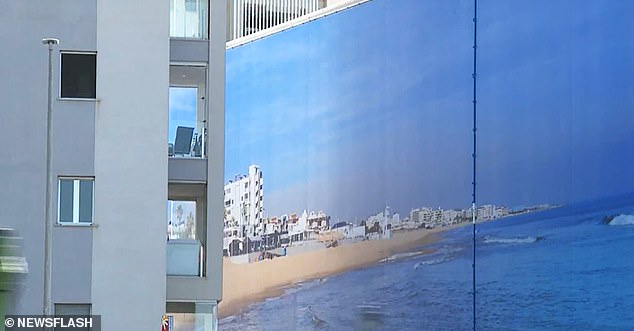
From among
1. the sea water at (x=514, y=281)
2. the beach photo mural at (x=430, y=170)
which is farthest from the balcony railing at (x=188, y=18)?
the sea water at (x=514, y=281)

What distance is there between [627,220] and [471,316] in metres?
4.51

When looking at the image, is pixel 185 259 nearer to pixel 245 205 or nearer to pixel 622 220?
pixel 622 220

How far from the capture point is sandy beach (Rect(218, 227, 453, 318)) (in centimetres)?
2753

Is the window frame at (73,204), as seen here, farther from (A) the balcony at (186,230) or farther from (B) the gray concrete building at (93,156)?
(A) the balcony at (186,230)

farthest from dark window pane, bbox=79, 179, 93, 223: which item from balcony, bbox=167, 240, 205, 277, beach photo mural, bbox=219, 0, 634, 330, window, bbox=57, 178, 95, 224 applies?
beach photo mural, bbox=219, 0, 634, 330

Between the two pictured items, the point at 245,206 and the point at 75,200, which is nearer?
the point at 75,200

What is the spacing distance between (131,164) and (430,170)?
23.1 feet

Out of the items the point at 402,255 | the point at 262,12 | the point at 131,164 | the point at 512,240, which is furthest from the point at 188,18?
the point at 262,12

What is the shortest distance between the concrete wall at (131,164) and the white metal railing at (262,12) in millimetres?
41498

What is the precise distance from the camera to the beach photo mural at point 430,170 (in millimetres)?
22109

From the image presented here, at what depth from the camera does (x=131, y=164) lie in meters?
21.6

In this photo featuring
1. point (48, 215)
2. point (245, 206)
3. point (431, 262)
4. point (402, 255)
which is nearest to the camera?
point (48, 215)

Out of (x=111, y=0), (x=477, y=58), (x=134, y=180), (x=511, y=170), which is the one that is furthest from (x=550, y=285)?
(x=111, y=0)

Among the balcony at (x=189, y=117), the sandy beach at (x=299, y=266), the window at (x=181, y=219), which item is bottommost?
the sandy beach at (x=299, y=266)
